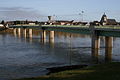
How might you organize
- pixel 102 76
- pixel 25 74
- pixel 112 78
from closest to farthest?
pixel 112 78
pixel 102 76
pixel 25 74

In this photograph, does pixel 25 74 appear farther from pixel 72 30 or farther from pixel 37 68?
pixel 72 30

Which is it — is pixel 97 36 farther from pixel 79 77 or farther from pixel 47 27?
pixel 47 27

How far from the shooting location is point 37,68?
1686 inches

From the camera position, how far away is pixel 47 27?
121812 mm

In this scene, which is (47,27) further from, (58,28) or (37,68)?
(37,68)

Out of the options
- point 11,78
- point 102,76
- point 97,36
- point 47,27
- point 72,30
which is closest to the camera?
point 102,76

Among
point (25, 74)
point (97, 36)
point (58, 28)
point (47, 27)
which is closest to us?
point (25, 74)

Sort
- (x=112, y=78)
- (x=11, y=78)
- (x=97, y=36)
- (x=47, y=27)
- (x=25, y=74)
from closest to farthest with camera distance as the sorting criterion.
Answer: (x=112, y=78), (x=11, y=78), (x=25, y=74), (x=97, y=36), (x=47, y=27)

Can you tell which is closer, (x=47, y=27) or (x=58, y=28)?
(x=58, y=28)

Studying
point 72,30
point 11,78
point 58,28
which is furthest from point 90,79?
point 58,28

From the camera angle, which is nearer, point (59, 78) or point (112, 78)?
point (112, 78)

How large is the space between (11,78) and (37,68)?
8.56 metres

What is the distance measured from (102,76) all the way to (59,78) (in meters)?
4.30

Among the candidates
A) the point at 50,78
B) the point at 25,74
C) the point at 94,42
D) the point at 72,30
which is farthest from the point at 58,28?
the point at 50,78
